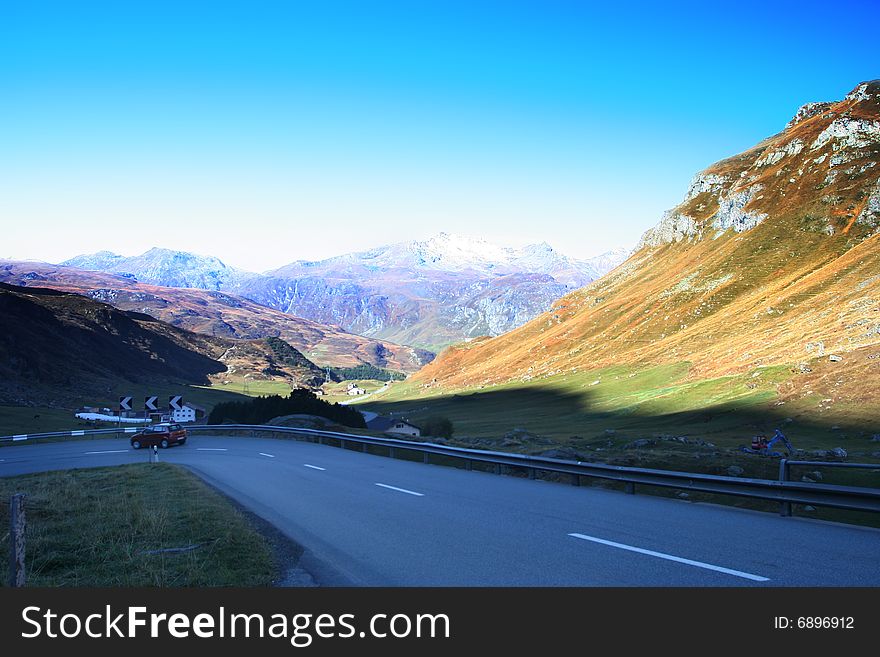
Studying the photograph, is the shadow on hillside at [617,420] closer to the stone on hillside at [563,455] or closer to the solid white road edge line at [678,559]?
the stone on hillside at [563,455]

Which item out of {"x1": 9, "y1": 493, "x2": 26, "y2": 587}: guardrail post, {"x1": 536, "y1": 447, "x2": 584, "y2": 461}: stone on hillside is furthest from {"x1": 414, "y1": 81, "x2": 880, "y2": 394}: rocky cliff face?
{"x1": 9, "y1": 493, "x2": 26, "y2": 587}: guardrail post

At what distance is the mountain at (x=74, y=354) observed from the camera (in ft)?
368

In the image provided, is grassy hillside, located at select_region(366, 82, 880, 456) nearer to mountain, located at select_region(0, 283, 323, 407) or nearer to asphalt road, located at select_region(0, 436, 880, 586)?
asphalt road, located at select_region(0, 436, 880, 586)

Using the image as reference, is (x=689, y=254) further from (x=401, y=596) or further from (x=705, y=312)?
(x=401, y=596)

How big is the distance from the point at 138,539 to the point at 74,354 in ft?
489

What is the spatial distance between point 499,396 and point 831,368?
2670 inches

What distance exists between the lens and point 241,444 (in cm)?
4009

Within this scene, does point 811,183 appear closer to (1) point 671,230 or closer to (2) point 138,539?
(1) point 671,230

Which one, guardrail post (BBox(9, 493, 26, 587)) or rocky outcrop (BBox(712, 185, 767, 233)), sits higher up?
rocky outcrop (BBox(712, 185, 767, 233))

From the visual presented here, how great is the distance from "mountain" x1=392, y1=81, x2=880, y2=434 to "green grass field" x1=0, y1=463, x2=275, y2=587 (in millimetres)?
38838

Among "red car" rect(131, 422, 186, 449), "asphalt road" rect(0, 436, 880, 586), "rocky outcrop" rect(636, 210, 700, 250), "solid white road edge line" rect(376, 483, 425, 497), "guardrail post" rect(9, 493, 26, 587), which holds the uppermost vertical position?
"rocky outcrop" rect(636, 210, 700, 250)

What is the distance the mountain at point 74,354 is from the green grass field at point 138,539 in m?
92.9

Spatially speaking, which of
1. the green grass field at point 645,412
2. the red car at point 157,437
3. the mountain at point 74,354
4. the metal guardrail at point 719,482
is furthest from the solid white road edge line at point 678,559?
the mountain at point 74,354

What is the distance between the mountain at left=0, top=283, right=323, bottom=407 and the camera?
368 ft
